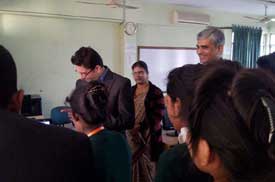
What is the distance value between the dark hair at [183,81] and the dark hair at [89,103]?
1.67 feet

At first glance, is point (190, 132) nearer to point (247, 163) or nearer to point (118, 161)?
point (247, 163)

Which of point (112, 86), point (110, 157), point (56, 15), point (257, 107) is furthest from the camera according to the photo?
point (56, 15)

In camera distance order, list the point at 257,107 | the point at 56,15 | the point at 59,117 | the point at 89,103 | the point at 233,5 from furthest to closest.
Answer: the point at 233,5
the point at 56,15
the point at 59,117
the point at 89,103
the point at 257,107

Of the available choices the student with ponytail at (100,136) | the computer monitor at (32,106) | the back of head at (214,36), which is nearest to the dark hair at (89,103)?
the student with ponytail at (100,136)

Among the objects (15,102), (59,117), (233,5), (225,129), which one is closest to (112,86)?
(15,102)

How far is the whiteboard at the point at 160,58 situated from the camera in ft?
20.0

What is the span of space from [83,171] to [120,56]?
4965mm

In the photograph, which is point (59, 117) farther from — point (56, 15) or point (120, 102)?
point (120, 102)

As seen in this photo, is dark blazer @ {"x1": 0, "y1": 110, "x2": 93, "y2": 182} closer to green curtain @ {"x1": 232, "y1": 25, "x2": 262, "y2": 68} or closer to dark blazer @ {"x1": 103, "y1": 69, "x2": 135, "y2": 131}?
dark blazer @ {"x1": 103, "y1": 69, "x2": 135, "y2": 131}

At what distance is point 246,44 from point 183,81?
23.5ft

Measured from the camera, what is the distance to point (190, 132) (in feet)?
2.26

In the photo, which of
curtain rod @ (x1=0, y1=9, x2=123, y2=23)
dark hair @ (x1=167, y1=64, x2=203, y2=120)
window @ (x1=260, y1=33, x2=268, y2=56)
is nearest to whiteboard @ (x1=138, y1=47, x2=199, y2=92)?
curtain rod @ (x1=0, y1=9, x2=123, y2=23)

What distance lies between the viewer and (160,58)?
631 centimetres

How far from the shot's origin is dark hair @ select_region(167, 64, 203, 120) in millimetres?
788
